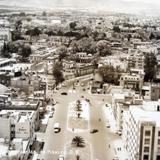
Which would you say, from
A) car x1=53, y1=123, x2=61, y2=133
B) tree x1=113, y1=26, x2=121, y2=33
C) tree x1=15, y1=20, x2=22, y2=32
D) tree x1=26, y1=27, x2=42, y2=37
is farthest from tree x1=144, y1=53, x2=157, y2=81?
tree x1=113, y1=26, x2=121, y2=33

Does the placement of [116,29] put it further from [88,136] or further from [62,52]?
[88,136]

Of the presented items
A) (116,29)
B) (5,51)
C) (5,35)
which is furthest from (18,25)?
(5,51)

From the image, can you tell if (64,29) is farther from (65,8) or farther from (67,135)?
(67,135)

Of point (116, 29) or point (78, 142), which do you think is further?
point (116, 29)

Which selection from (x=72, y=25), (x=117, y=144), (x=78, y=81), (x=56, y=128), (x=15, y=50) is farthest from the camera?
(x=72, y=25)

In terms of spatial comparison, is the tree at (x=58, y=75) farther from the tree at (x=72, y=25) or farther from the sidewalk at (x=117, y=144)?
the tree at (x=72, y=25)

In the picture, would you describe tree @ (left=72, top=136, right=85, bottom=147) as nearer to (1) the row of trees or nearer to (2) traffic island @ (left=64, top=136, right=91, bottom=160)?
(2) traffic island @ (left=64, top=136, right=91, bottom=160)

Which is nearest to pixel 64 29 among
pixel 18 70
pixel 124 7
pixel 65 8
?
pixel 65 8
